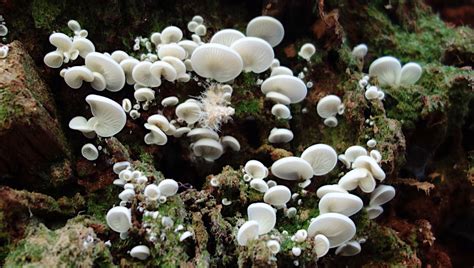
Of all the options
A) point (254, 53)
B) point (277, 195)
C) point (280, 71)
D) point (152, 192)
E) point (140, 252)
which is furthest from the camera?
point (280, 71)

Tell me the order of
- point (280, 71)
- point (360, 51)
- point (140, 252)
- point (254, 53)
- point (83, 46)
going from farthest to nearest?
1. point (360, 51)
2. point (280, 71)
3. point (254, 53)
4. point (83, 46)
5. point (140, 252)

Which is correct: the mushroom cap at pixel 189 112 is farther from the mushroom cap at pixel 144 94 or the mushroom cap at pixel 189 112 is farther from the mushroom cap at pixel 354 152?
the mushroom cap at pixel 354 152

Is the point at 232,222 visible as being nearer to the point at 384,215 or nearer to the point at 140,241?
the point at 140,241

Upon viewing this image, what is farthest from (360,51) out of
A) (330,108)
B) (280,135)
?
(280,135)

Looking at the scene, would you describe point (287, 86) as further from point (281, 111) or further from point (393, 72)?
point (393, 72)

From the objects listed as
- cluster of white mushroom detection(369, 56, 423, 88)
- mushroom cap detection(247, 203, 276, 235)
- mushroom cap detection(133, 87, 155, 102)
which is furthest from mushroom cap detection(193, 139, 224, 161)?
cluster of white mushroom detection(369, 56, 423, 88)

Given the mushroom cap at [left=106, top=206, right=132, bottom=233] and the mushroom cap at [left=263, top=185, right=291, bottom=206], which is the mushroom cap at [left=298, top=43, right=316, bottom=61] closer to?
the mushroom cap at [left=263, top=185, right=291, bottom=206]
